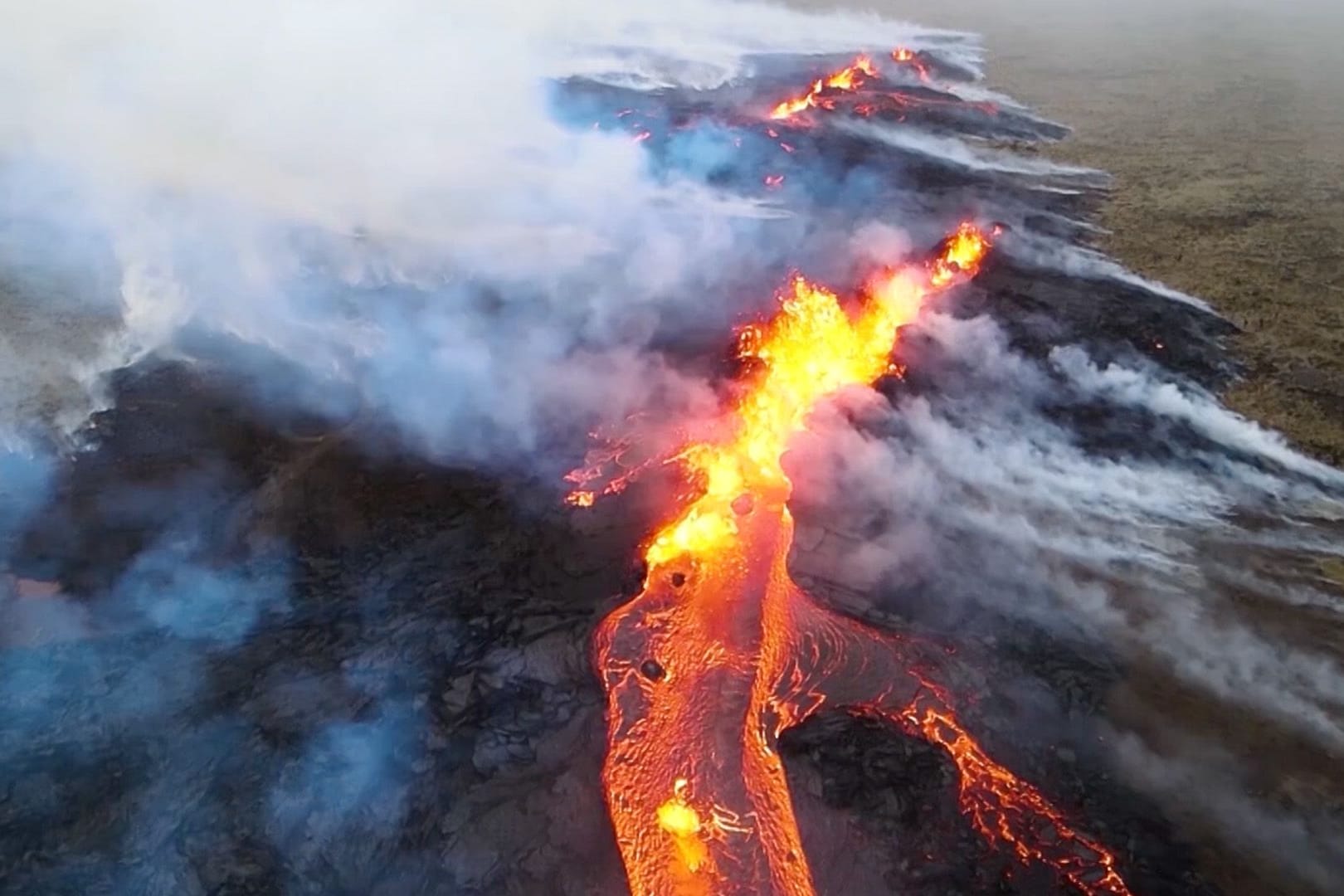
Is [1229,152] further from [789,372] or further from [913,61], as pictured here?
[789,372]

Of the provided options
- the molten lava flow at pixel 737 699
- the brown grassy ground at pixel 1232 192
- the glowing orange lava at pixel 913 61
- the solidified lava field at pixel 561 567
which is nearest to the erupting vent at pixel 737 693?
the molten lava flow at pixel 737 699

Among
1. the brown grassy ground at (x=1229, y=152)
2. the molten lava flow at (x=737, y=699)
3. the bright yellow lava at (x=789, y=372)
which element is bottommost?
the brown grassy ground at (x=1229, y=152)

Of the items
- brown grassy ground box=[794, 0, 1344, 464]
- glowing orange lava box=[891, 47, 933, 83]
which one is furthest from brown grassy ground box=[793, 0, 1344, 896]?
glowing orange lava box=[891, 47, 933, 83]

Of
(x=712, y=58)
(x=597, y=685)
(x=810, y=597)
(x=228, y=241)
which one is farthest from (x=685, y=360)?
(x=712, y=58)

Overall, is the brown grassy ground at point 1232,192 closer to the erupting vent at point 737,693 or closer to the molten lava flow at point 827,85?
the erupting vent at point 737,693

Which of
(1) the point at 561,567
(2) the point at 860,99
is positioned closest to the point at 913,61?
(2) the point at 860,99

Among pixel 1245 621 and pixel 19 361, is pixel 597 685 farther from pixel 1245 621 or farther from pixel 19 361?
pixel 19 361

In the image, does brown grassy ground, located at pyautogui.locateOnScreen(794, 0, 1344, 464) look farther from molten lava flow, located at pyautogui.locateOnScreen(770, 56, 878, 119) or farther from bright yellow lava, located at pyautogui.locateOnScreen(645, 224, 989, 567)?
bright yellow lava, located at pyautogui.locateOnScreen(645, 224, 989, 567)
